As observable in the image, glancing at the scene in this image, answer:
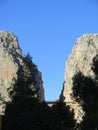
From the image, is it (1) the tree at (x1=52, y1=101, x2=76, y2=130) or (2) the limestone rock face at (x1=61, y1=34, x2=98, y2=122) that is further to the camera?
(2) the limestone rock face at (x1=61, y1=34, x2=98, y2=122)

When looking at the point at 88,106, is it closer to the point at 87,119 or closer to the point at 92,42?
the point at 87,119

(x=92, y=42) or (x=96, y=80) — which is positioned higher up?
(x=92, y=42)

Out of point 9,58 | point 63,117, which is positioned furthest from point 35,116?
point 9,58

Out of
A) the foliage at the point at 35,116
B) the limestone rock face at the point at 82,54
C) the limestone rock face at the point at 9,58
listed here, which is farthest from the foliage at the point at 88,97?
the limestone rock face at the point at 82,54

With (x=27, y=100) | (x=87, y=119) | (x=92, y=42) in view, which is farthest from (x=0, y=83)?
(x=87, y=119)

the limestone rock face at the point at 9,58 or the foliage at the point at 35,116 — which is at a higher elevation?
the limestone rock face at the point at 9,58

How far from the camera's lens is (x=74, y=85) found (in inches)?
2062

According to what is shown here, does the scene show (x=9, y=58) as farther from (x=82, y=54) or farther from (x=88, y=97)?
(x=88, y=97)

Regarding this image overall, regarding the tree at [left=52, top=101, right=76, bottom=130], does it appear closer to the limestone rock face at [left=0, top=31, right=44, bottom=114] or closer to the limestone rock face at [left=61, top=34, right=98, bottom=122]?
the limestone rock face at [left=0, top=31, right=44, bottom=114]

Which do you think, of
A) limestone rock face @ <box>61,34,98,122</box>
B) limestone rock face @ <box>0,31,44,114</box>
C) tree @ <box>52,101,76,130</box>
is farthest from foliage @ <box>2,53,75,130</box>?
limestone rock face @ <box>61,34,98,122</box>

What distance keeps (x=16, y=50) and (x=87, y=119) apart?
90.1m

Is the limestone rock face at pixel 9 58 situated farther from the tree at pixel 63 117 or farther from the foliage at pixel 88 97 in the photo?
the foliage at pixel 88 97

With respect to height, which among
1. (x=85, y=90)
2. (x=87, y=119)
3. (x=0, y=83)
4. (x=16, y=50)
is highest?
(x=16, y=50)

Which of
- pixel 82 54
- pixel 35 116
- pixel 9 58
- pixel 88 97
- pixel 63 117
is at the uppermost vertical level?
pixel 82 54
